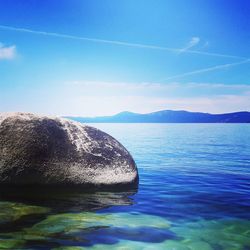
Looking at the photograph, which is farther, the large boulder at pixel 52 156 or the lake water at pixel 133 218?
the large boulder at pixel 52 156

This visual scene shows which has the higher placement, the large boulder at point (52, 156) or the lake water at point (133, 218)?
the large boulder at point (52, 156)

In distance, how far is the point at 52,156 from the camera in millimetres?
10789

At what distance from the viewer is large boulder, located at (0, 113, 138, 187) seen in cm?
1061

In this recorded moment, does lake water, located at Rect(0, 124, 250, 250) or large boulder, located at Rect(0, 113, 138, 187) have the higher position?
large boulder, located at Rect(0, 113, 138, 187)

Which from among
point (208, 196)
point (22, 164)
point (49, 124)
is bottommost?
point (208, 196)

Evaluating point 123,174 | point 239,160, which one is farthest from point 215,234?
point 239,160

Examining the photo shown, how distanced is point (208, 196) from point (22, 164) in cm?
533

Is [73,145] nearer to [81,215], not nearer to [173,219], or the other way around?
[81,215]

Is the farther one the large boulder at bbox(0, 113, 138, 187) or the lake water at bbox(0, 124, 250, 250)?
the large boulder at bbox(0, 113, 138, 187)

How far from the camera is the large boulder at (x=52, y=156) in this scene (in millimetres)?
10609

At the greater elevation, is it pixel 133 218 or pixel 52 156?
pixel 52 156

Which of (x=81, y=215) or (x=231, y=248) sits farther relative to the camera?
(x=81, y=215)

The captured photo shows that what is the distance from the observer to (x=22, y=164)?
1056 cm

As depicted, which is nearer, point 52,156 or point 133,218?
Answer: point 133,218
